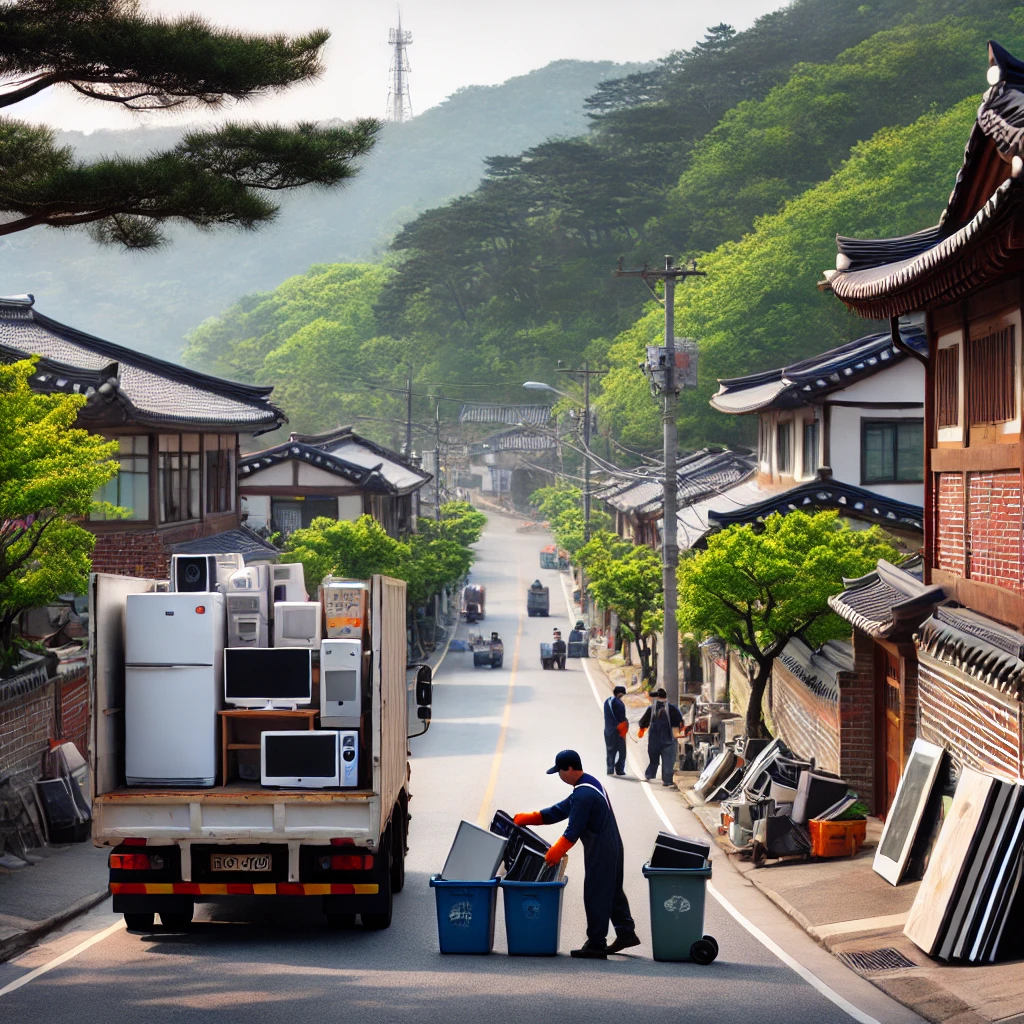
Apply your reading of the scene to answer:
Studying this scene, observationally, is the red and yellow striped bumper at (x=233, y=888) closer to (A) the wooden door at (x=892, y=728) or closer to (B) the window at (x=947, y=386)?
(B) the window at (x=947, y=386)

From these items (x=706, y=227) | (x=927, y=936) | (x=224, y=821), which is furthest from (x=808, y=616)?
(x=706, y=227)

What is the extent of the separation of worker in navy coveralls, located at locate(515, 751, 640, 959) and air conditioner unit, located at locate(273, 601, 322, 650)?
9.08 feet

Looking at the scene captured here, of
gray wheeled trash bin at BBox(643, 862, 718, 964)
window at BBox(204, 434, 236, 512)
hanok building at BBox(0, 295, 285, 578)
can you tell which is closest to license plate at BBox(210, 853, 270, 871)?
gray wheeled trash bin at BBox(643, 862, 718, 964)

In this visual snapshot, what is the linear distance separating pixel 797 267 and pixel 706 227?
2055 centimetres

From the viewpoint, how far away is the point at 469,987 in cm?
1002

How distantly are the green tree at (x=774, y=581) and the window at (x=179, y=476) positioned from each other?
14162mm

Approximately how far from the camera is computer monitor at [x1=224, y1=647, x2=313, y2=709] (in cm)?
1223

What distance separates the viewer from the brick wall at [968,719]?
12.2m

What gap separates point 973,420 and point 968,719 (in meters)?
3.29

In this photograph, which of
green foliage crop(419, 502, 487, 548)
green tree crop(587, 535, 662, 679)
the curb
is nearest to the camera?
the curb

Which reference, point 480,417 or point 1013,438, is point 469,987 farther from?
point 480,417

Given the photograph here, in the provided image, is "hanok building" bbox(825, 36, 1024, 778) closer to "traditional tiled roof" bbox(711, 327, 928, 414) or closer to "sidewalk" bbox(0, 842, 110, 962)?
"sidewalk" bbox(0, 842, 110, 962)

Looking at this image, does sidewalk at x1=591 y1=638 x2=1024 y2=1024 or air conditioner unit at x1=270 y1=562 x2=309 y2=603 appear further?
air conditioner unit at x1=270 y1=562 x2=309 y2=603

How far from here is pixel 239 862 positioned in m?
11.9
